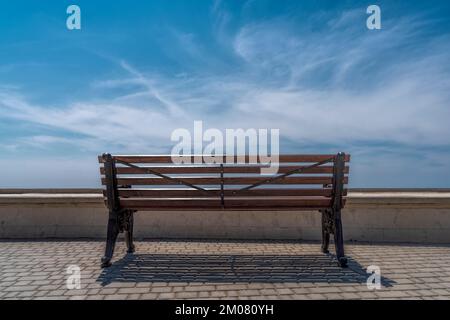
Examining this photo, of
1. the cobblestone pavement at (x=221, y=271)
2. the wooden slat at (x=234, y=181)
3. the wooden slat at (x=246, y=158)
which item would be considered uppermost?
the wooden slat at (x=246, y=158)

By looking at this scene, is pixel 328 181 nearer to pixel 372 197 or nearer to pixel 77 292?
pixel 372 197

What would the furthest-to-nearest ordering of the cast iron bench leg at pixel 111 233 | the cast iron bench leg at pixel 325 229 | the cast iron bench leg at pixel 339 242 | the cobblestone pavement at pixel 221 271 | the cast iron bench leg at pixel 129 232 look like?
1. the cast iron bench leg at pixel 129 232
2. the cast iron bench leg at pixel 325 229
3. the cast iron bench leg at pixel 111 233
4. the cast iron bench leg at pixel 339 242
5. the cobblestone pavement at pixel 221 271

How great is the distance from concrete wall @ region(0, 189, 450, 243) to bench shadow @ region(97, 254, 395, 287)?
1.04 meters

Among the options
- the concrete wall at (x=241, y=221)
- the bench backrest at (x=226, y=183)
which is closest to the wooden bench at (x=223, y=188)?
the bench backrest at (x=226, y=183)

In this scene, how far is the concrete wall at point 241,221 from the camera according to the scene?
5.39 meters

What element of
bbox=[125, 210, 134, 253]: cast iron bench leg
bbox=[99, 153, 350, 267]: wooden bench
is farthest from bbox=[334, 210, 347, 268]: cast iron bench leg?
bbox=[125, 210, 134, 253]: cast iron bench leg

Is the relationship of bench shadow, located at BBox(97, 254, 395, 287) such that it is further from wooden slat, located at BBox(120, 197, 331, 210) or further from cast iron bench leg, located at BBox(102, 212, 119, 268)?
wooden slat, located at BBox(120, 197, 331, 210)

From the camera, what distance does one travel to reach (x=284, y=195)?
4.06m

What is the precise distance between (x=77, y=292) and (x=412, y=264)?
4.12m

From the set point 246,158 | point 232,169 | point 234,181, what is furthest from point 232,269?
point 246,158

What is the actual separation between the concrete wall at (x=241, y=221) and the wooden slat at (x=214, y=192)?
151 centimetres

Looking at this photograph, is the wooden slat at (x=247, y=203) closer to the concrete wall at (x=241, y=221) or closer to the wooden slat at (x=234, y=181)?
the wooden slat at (x=234, y=181)

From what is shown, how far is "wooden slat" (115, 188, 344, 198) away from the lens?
407 cm

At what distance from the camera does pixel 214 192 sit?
13.5 feet
